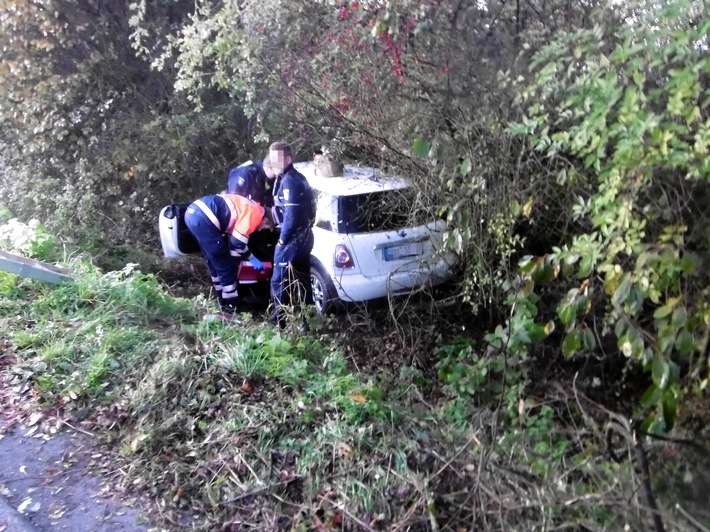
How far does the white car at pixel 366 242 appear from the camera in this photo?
6535mm

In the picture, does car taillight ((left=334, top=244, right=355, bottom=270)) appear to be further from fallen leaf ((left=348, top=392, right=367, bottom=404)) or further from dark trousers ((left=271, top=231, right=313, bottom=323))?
fallen leaf ((left=348, top=392, right=367, bottom=404))

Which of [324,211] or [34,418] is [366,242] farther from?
[34,418]

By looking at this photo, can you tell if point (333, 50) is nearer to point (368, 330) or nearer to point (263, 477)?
point (368, 330)

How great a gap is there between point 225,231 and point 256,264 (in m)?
0.60

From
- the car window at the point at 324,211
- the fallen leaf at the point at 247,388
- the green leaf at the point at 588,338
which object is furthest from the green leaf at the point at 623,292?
the car window at the point at 324,211

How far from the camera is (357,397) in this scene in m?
4.18

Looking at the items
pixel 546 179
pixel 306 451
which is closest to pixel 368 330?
pixel 546 179

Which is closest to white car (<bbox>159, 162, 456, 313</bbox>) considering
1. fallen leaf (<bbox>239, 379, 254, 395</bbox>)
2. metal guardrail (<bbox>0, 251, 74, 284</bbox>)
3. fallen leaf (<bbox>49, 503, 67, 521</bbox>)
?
fallen leaf (<bbox>239, 379, 254, 395</bbox>)

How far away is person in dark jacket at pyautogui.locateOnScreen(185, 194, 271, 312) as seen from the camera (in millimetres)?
7055

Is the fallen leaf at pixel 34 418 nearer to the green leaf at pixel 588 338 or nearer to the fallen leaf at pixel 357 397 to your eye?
the fallen leaf at pixel 357 397

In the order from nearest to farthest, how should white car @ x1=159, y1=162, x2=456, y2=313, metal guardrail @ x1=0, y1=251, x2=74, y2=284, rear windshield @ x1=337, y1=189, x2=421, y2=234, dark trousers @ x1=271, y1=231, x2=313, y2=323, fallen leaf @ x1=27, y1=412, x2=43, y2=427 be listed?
fallen leaf @ x1=27, y1=412, x2=43, y2=427, metal guardrail @ x1=0, y1=251, x2=74, y2=284, white car @ x1=159, y1=162, x2=456, y2=313, rear windshield @ x1=337, y1=189, x2=421, y2=234, dark trousers @ x1=271, y1=231, x2=313, y2=323

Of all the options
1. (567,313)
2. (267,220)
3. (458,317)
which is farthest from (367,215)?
(567,313)

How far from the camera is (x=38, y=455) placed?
12.5 ft

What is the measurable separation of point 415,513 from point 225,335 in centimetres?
233
